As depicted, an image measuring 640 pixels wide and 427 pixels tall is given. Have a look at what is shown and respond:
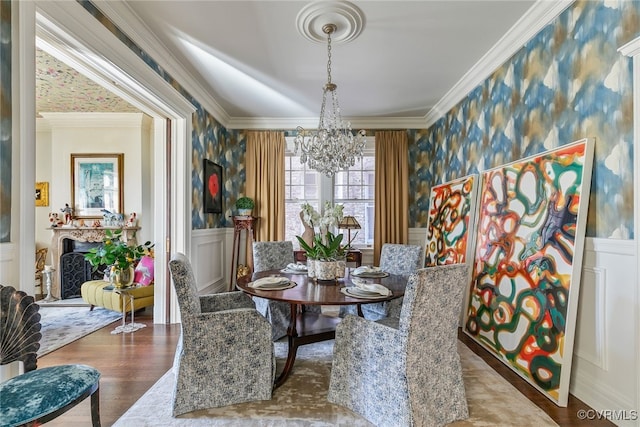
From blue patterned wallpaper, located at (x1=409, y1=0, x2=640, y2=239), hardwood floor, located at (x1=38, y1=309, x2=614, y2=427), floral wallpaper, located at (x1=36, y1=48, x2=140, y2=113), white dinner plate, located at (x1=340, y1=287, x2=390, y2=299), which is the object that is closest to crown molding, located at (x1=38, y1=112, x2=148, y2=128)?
floral wallpaper, located at (x1=36, y1=48, x2=140, y2=113)

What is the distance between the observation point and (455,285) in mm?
1628

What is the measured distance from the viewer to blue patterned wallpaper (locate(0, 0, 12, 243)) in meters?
1.45

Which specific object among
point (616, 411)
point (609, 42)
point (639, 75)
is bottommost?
point (616, 411)

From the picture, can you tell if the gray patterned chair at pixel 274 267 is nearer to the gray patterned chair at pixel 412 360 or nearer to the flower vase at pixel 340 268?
the flower vase at pixel 340 268

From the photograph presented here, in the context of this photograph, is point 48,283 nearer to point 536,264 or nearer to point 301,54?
point 301,54

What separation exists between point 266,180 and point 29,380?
3.65m

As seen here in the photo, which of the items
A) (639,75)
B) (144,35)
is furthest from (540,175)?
(144,35)

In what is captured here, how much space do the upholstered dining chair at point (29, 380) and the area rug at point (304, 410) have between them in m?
0.39

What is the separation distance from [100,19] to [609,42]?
3.25 m

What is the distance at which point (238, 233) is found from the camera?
4652mm

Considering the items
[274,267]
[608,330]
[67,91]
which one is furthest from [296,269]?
[67,91]

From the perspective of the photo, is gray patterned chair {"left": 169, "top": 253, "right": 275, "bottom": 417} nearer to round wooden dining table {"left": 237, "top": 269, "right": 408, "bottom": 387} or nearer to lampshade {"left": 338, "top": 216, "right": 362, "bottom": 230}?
round wooden dining table {"left": 237, "top": 269, "right": 408, "bottom": 387}

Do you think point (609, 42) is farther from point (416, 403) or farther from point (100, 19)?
point (100, 19)

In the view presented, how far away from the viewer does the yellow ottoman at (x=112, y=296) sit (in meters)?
3.38
